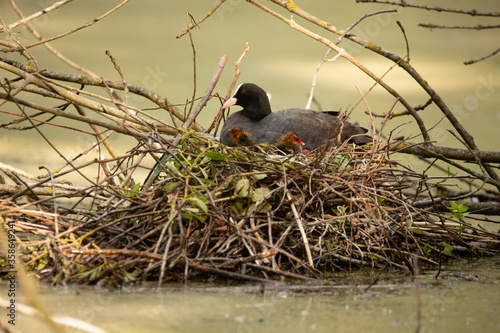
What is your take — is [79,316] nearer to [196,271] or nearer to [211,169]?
[196,271]

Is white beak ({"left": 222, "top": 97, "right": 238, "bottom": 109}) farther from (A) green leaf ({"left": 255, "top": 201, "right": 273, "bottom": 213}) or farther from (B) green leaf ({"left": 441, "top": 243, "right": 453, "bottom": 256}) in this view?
(B) green leaf ({"left": 441, "top": 243, "right": 453, "bottom": 256})

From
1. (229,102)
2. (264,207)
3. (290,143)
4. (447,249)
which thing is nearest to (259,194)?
(264,207)

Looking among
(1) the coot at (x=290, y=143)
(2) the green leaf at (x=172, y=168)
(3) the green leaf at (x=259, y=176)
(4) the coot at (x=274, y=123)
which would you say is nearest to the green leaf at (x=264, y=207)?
(3) the green leaf at (x=259, y=176)

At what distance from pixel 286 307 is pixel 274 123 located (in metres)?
1.98

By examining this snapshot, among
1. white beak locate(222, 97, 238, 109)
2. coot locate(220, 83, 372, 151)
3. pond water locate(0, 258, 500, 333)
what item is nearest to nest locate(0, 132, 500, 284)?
pond water locate(0, 258, 500, 333)

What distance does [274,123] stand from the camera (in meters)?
4.05

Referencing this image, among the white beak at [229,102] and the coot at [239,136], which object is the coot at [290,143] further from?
the white beak at [229,102]

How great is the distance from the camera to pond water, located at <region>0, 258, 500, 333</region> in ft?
6.73

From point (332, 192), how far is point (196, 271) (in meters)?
0.92

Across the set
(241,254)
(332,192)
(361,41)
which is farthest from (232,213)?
(361,41)

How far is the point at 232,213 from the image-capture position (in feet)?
9.61

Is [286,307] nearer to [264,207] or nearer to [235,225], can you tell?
[235,225]

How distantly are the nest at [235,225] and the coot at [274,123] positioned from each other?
552 millimetres

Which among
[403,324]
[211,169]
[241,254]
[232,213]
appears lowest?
[403,324]
